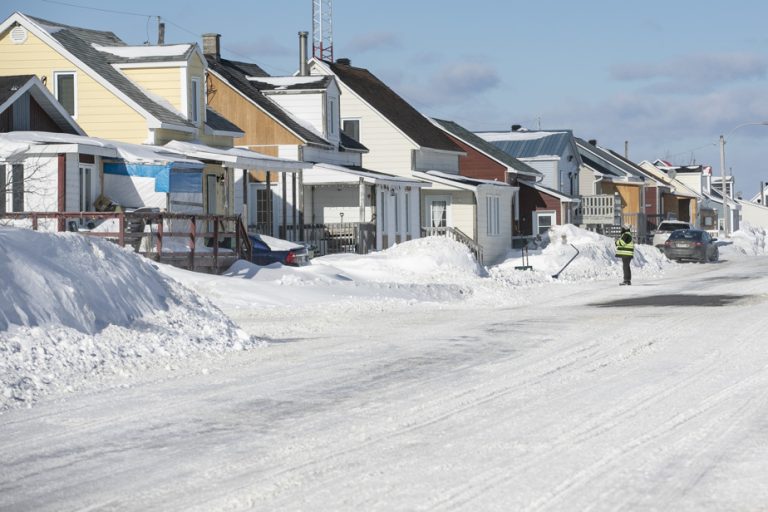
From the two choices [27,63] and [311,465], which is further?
[27,63]

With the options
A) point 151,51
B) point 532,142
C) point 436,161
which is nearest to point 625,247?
point 151,51

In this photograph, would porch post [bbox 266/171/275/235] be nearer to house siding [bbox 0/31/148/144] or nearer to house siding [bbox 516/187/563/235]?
house siding [bbox 0/31/148/144]

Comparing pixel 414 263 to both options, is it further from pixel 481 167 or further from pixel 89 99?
pixel 481 167

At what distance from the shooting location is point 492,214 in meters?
54.8

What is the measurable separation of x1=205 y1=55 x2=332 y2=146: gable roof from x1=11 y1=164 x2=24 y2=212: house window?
48.4ft

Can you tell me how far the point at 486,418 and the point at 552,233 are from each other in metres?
46.0

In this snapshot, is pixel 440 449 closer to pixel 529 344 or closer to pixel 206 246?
pixel 529 344

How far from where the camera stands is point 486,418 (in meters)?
10.6

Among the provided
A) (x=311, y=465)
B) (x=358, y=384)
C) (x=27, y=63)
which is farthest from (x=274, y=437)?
(x=27, y=63)

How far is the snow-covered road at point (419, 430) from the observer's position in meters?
7.78

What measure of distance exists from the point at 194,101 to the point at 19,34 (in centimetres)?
523

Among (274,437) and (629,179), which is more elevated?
(629,179)

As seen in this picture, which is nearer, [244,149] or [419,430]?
[419,430]

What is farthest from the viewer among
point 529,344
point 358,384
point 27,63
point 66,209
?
point 27,63
